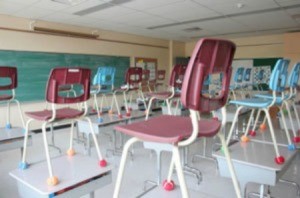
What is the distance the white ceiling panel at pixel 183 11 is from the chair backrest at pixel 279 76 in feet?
8.59

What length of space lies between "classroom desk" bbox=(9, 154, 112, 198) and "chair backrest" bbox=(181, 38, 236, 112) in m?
1.13

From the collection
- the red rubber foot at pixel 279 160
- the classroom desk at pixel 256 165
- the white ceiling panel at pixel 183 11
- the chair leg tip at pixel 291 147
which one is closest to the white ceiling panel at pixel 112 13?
the white ceiling panel at pixel 183 11

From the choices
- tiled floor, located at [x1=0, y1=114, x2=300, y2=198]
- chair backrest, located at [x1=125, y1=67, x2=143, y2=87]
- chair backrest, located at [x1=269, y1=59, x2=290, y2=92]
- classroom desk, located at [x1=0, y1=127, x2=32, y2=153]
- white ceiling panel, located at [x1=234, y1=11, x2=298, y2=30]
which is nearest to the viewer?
chair backrest, located at [x1=269, y1=59, x2=290, y2=92]

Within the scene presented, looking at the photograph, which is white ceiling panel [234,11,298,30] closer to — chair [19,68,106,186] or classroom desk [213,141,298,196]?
classroom desk [213,141,298,196]

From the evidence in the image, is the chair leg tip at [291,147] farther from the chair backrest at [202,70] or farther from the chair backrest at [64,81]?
the chair backrest at [64,81]

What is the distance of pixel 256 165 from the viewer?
1938 mm

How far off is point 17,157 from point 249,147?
3.51m

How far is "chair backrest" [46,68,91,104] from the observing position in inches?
69.9

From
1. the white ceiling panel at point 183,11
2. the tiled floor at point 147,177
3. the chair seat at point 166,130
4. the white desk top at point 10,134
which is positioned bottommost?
the tiled floor at point 147,177

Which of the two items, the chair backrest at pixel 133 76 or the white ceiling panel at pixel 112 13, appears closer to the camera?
the chair backrest at pixel 133 76

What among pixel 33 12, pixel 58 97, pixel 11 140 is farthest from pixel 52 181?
pixel 33 12

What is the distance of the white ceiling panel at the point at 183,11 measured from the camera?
14.9 ft

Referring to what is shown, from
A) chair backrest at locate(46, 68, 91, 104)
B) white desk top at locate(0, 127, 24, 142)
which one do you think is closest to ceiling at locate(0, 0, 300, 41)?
white desk top at locate(0, 127, 24, 142)

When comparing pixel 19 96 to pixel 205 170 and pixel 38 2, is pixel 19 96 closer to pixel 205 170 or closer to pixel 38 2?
pixel 38 2
